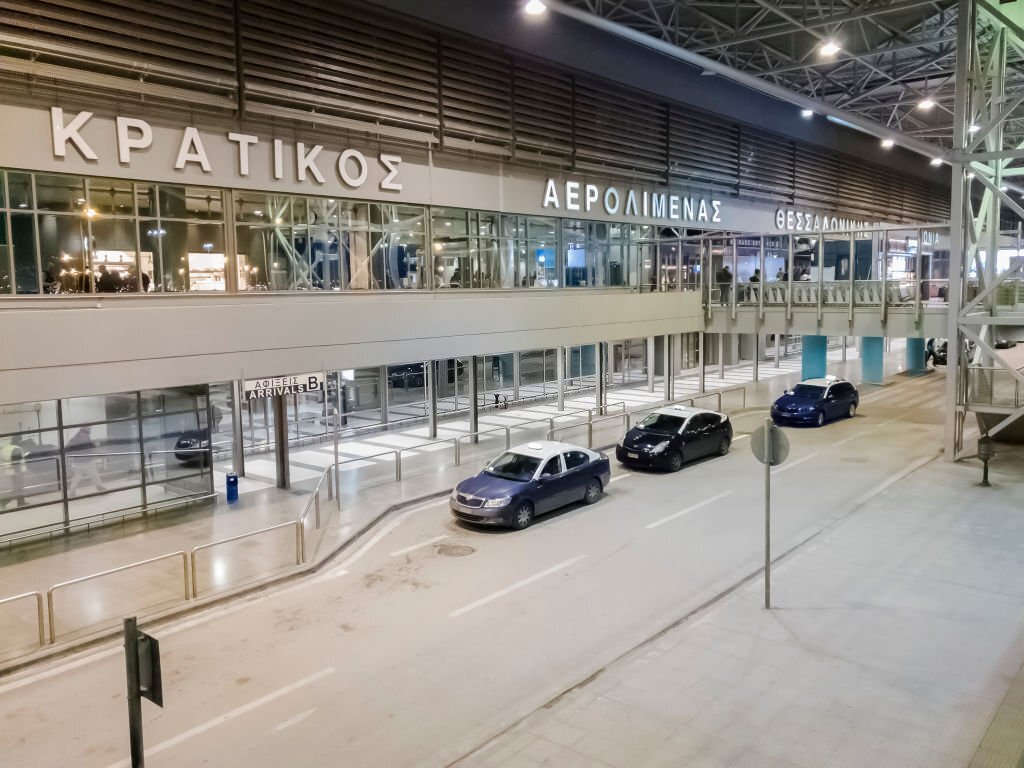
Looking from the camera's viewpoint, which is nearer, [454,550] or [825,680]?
[825,680]

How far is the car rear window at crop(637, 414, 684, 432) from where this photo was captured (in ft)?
63.3

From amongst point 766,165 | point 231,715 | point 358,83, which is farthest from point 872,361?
point 231,715

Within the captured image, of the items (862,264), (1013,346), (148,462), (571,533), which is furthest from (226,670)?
(862,264)

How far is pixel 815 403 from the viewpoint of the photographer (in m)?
25.1

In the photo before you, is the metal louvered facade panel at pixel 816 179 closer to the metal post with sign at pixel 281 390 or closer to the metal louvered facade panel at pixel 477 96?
the metal louvered facade panel at pixel 477 96

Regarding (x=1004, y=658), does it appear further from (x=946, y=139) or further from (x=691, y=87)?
(x=946, y=139)

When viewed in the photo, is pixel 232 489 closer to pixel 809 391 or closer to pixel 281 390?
pixel 281 390

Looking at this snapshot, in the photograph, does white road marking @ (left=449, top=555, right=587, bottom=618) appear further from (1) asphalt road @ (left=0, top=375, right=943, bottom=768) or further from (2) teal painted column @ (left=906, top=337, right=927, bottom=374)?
(2) teal painted column @ (left=906, top=337, right=927, bottom=374)

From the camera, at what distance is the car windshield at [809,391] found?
2555cm

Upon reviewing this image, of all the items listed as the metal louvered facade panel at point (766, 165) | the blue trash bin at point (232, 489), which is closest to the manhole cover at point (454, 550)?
the blue trash bin at point (232, 489)

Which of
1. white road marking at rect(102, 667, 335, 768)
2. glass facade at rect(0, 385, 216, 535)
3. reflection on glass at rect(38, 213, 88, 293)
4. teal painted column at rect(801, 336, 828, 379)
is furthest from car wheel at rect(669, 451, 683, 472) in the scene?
teal painted column at rect(801, 336, 828, 379)

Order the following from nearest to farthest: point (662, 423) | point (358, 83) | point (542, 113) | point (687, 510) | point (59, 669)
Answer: point (59, 669), point (687, 510), point (358, 83), point (662, 423), point (542, 113)

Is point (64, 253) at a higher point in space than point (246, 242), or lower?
lower

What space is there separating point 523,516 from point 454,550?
168cm
